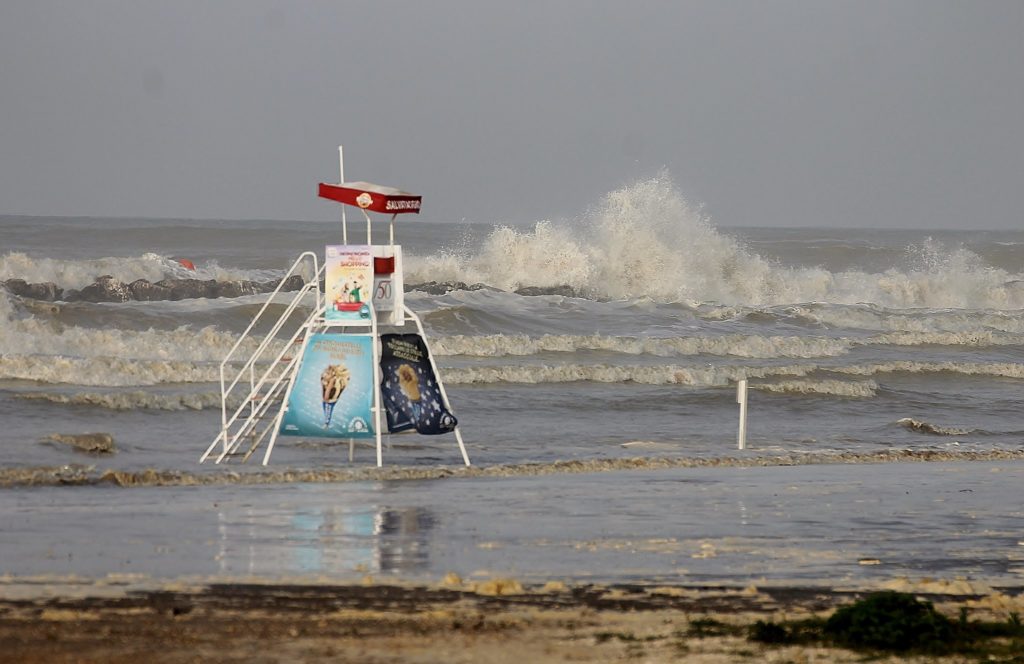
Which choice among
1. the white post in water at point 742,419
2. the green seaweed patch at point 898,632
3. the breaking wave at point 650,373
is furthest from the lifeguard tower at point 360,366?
the breaking wave at point 650,373

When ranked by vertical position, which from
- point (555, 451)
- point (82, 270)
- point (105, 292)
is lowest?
point (555, 451)

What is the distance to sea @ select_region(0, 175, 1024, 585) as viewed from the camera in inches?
363

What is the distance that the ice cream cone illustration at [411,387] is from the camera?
1342 cm

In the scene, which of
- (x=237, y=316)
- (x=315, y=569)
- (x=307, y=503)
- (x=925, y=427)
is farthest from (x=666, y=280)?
(x=315, y=569)

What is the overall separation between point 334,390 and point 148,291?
76.6ft

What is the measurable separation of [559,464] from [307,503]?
380 cm

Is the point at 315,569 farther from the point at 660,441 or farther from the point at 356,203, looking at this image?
the point at 660,441

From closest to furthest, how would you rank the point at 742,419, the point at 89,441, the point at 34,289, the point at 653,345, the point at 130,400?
the point at 89,441, the point at 742,419, the point at 130,400, the point at 653,345, the point at 34,289

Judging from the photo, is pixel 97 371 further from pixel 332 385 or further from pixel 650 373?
pixel 332 385

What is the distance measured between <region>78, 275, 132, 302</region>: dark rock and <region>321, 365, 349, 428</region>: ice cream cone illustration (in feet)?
73.9

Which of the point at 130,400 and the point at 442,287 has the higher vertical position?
the point at 442,287

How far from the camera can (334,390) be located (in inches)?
525

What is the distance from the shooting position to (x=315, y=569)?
8398 millimetres

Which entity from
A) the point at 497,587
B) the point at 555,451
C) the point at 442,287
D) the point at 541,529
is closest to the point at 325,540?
the point at 541,529
